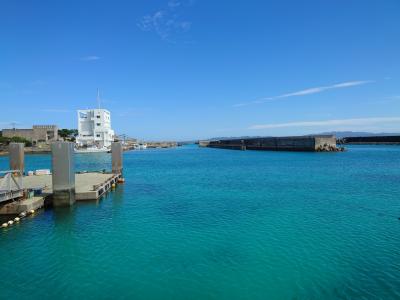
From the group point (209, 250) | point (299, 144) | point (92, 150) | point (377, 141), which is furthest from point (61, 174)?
point (377, 141)

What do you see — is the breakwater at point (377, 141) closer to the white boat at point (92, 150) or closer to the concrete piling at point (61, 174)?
the white boat at point (92, 150)

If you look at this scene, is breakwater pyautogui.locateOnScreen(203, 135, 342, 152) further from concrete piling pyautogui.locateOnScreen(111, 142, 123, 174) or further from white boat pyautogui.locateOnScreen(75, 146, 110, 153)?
concrete piling pyautogui.locateOnScreen(111, 142, 123, 174)

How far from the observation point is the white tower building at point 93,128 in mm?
99938

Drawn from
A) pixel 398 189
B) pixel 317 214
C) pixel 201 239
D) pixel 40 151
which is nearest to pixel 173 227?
pixel 201 239

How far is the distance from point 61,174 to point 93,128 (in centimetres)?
8591

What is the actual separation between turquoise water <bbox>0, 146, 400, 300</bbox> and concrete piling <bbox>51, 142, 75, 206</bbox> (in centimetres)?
98

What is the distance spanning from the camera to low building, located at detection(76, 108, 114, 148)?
328ft

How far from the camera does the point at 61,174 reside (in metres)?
20.2

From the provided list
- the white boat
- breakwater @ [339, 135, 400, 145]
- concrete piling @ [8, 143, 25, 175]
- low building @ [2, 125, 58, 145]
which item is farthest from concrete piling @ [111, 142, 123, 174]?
breakwater @ [339, 135, 400, 145]

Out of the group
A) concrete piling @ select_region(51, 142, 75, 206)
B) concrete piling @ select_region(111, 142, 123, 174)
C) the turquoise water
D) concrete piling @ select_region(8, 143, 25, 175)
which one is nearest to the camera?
the turquoise water

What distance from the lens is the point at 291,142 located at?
9319 cm

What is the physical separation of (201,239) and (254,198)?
1044cm

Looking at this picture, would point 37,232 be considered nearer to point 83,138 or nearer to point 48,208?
point 48,208

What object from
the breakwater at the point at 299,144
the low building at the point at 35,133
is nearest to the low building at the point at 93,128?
the low building at the point at 35,133
